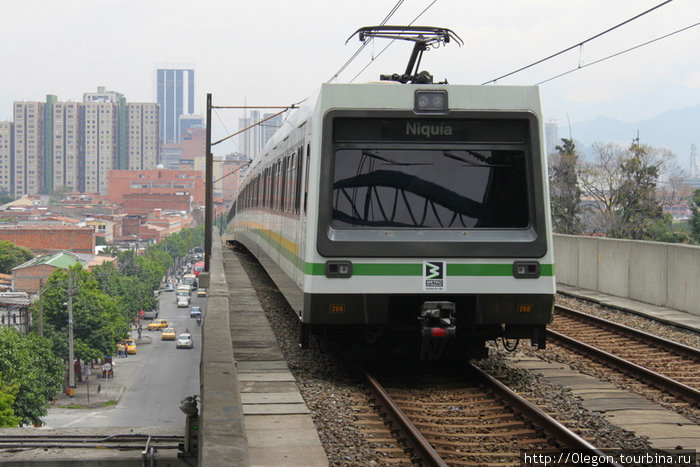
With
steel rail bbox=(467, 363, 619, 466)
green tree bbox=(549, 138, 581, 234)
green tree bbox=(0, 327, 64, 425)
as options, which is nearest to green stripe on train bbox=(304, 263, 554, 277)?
steel rail bbox=(467, 363, 619, 466)

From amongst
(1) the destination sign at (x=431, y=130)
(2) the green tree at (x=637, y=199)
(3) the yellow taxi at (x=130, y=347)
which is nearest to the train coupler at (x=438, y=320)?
(1) the destination sign at (x=431, y=130)

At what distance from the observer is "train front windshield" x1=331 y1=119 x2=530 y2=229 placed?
354 inches

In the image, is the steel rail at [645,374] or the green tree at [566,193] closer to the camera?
the steel rail at [645,374]

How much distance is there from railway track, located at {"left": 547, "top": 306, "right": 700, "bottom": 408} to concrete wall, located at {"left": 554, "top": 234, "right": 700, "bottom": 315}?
2227 millimetres

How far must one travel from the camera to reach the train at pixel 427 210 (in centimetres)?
890

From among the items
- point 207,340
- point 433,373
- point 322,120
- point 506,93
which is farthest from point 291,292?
point 506,93

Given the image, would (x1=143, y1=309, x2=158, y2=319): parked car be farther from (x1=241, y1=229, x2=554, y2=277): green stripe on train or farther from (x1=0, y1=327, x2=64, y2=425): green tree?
(x1=241, y1=229, x2=554, y2=277): green stripe on train

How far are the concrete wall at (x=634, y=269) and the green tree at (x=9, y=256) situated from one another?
11342 cm

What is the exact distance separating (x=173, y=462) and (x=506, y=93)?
5.01 m

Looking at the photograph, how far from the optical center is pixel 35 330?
265 ft

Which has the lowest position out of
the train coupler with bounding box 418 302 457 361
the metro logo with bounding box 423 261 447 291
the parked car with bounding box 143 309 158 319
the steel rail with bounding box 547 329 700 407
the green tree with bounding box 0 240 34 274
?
the parked car with bounding box 143 309 158 319

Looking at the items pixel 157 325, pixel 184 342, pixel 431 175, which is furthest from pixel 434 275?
pixel 157 325

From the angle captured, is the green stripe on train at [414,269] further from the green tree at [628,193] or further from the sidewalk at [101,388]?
the sidewalk at [101,388]

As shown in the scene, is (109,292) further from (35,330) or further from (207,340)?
(207,340)
